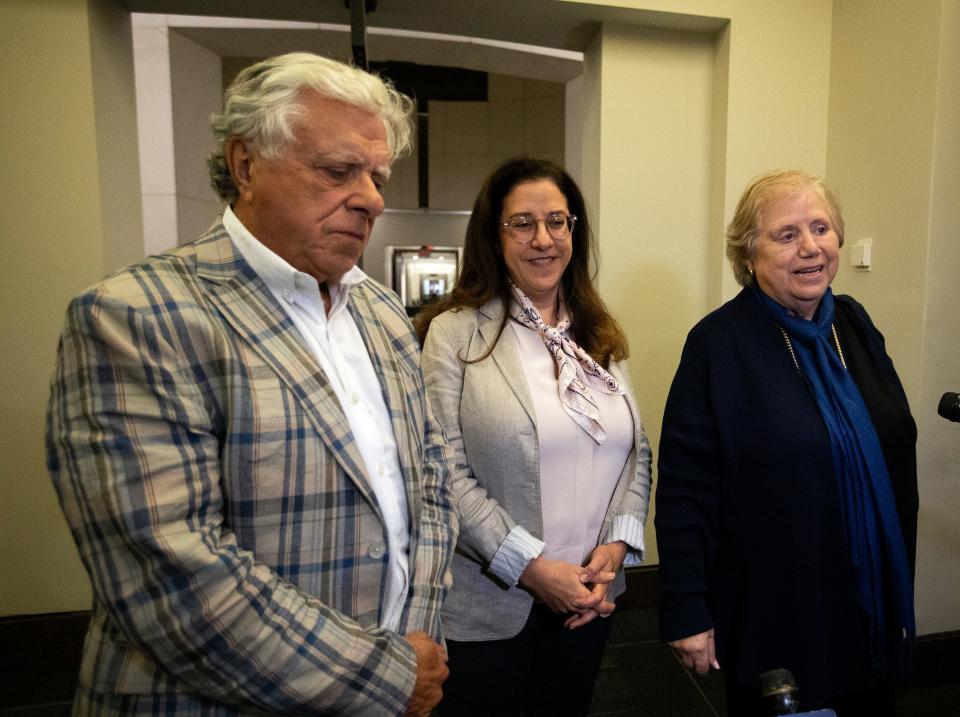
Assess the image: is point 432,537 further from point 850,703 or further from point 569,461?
point 850,703

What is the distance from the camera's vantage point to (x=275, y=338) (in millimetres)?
850

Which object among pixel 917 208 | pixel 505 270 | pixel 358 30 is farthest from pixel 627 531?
pixel 358 30

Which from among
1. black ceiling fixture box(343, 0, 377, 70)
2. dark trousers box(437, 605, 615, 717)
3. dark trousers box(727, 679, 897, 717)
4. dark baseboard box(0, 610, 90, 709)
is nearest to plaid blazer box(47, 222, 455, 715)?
dark trousers box(437, 605, 615, 717)

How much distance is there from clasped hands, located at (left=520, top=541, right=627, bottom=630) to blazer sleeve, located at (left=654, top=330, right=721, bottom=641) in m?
0.12

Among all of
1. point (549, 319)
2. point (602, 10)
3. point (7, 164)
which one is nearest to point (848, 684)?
point (549, 319)

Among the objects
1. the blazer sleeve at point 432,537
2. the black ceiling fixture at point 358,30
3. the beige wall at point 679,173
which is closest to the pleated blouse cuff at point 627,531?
the blazer sleeve at point 432,537

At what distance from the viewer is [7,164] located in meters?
2.04

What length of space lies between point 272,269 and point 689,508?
3.16 ft

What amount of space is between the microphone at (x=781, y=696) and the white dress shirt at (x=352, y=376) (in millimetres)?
526

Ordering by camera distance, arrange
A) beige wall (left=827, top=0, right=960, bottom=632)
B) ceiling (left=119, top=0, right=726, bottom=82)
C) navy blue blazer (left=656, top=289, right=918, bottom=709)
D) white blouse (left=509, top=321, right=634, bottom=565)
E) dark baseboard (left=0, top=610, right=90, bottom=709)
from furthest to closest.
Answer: ceiling (left=119, top=0, right=726, bottom=82), dark baseboard (left=0, top=610, right=90, bottom=709), beige wall (left=827, top=0, right=960, bottom=632), white blouse (left=509, top=321, right=634, bottom=565), navy blue blazer (left=656, top=289, right=918, bottom=709)

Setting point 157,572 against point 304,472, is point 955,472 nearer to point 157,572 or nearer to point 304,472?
point 304,472

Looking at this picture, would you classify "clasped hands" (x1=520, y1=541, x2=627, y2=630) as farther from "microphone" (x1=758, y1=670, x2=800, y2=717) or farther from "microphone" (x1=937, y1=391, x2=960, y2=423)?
"microphone" (x1=937, y1=391, x2=960, y2=423)

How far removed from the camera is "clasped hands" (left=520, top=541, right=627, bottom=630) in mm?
1273

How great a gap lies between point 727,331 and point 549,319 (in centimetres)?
42
